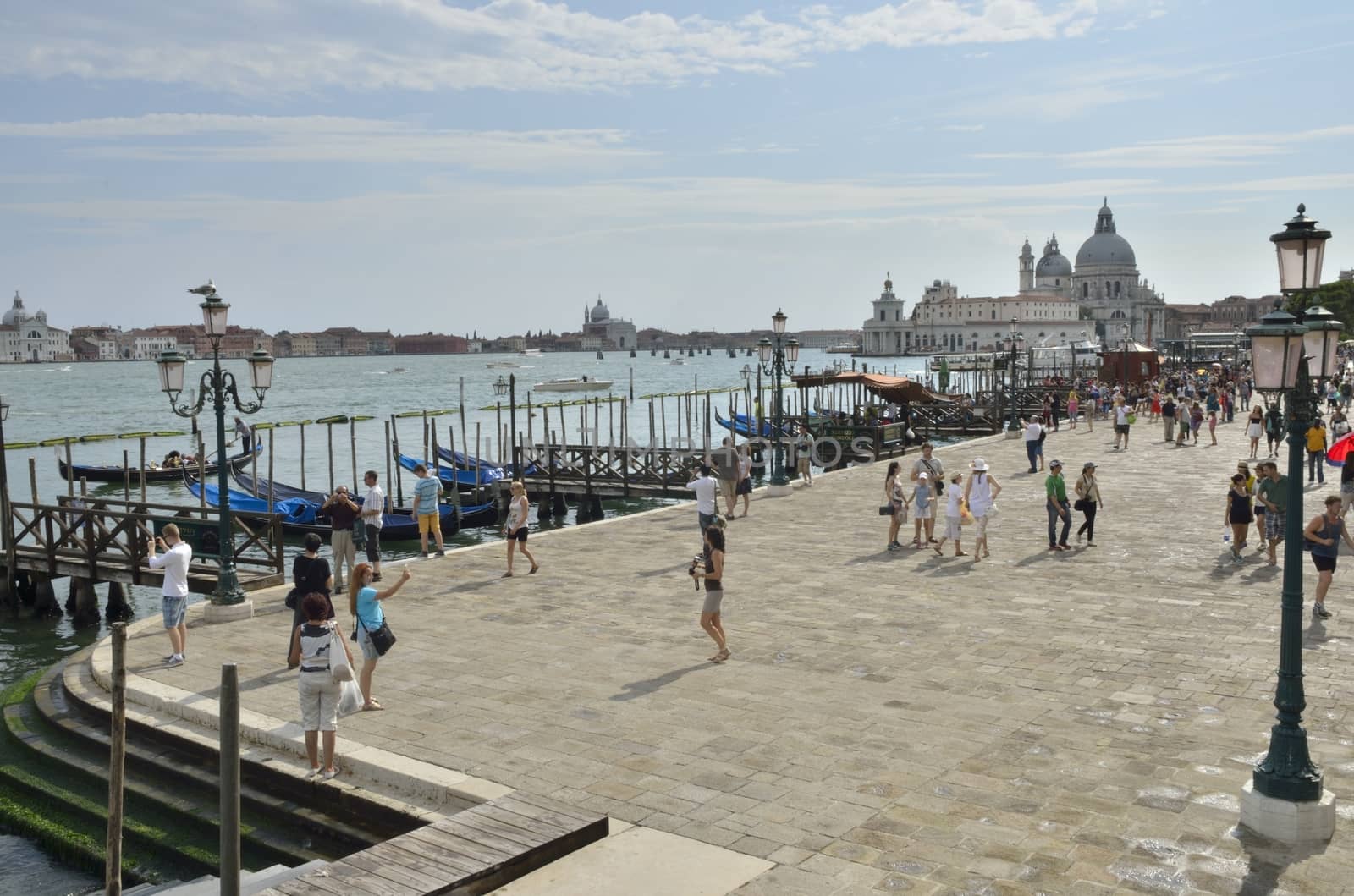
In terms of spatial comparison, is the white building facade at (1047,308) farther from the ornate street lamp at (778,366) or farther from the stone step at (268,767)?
the stone step at (268,767)

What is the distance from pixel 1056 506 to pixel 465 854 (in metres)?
10.2

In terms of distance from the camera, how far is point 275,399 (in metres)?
103

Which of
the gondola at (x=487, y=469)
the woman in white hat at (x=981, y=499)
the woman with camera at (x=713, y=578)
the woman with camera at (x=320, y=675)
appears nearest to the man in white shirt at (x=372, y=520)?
the woman with camera at (x=713, y=578)

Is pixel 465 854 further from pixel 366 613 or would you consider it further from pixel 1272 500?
pixel 1272 500

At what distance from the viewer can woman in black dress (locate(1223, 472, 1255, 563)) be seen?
13.6 meters

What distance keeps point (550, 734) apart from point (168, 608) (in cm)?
395

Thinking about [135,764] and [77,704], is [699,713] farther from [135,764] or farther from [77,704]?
[77,704]

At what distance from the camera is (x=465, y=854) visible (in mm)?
5965

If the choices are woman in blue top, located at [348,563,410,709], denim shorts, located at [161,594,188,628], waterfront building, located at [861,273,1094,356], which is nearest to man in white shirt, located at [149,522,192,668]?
denim shorts, located at [161,594,188,628]

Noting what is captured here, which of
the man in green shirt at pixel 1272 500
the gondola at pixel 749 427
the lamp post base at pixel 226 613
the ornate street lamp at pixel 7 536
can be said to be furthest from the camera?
the gondola at pixel 749 427

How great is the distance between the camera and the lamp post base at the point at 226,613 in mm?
11500

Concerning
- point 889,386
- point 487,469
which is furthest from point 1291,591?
point 889,386

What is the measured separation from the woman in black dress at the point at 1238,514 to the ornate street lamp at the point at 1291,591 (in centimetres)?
754

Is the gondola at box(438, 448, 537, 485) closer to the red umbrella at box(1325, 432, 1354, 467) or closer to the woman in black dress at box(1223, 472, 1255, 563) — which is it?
the woman in black dress at box(1223, 472, 1255, 563)
